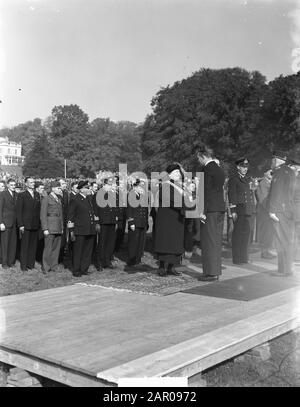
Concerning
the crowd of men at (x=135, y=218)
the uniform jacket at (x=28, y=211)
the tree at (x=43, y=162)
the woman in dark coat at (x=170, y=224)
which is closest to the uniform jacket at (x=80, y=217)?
the crowd of men at (x=135, y=218)

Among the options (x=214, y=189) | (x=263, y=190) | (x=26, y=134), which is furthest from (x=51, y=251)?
(x=26, y=134)

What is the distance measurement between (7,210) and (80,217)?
1.74 metres

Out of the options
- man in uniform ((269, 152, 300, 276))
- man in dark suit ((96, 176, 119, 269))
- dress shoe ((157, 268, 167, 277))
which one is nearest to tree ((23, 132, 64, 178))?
man in dark suit ((96, 176, 119, 269))

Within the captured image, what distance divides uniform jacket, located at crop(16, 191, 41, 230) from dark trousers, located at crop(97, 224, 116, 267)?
51.2 inches

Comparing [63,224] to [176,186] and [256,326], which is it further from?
[256,326]

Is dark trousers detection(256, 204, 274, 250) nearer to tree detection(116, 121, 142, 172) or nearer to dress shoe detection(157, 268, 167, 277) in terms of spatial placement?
dress shoe detection(157, 268, 167, 277)

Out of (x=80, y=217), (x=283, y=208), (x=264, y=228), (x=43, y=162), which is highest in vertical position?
(x=43, y=162)

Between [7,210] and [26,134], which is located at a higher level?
[26,134]

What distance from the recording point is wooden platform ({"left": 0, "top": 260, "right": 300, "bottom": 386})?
3812mm

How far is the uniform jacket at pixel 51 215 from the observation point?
10.1 metres

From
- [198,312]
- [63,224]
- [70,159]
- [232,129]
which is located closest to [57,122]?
[70,159]

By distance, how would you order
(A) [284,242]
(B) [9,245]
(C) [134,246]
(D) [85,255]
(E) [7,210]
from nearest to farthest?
(A) [284,242] → (D) [85,255] → (E) [7,210] → (B) [9,245] → (C) [134,246]

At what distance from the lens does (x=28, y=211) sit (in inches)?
400

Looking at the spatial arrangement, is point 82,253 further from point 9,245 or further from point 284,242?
point 284,242
